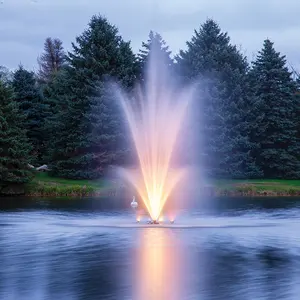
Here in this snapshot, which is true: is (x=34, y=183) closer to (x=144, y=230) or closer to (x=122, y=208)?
(x=122, y=208)

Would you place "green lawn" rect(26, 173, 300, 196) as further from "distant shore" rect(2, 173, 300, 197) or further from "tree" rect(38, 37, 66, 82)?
"tree" rect(38, 37, 66, 82)

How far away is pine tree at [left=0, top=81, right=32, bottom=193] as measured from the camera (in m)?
50.5

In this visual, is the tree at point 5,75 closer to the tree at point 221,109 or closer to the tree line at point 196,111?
the tree line at point 196,111

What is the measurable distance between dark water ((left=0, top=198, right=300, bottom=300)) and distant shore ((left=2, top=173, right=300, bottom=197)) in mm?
15501

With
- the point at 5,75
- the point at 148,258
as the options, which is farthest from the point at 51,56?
the point at 148,258

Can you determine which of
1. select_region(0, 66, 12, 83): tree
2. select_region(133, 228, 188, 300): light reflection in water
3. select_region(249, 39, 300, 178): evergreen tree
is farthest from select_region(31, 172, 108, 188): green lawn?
select_region(133, 228, 188, 300): light reflection in water

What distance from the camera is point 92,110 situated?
56.0 metres

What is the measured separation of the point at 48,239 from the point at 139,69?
137 ft

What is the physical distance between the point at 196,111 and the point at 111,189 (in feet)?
39.5

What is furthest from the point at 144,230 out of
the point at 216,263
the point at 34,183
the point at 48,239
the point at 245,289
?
the point at 34,183

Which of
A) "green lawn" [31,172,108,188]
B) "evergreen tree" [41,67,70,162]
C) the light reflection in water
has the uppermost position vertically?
"evergreen tree" [41,67,70,162]

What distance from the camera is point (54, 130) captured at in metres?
61.2

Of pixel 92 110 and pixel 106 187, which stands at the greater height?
pixel 92 110

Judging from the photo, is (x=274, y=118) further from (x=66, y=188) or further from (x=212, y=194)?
(x=66, y=188)
